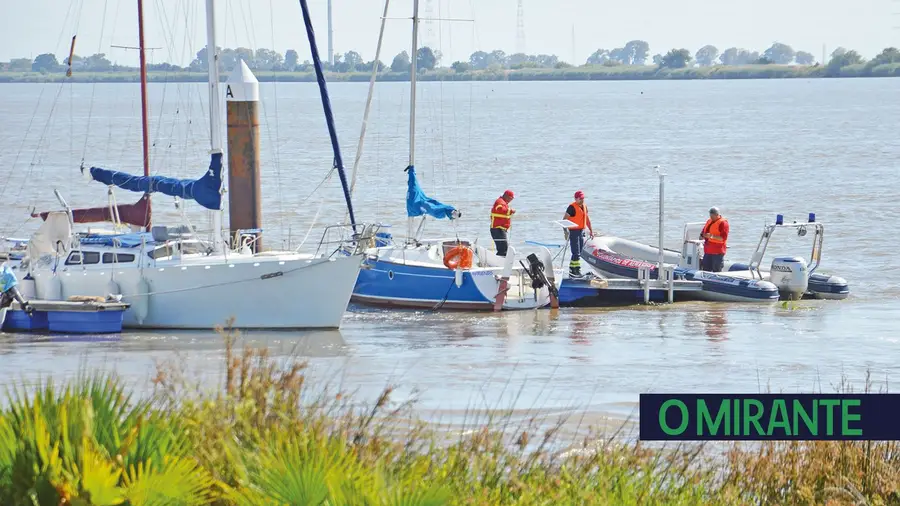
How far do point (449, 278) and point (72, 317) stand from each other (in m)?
6.63

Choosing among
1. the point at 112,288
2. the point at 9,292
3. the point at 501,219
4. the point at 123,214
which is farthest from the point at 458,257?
the point at 9,292

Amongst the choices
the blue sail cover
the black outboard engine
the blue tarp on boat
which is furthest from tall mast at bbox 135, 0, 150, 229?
the black outboard engine

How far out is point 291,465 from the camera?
636 centimetres

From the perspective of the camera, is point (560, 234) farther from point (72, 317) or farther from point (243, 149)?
point (72, 317)

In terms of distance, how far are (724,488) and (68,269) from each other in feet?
53.6

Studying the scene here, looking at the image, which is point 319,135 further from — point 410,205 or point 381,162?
point 410,205

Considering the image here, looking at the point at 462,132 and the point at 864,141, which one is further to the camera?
the point at 462,132

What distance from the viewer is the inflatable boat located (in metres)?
24.4

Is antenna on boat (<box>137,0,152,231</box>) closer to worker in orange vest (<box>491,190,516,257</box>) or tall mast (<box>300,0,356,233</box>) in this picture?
tall mast (<box>300,0,356,233</box>)

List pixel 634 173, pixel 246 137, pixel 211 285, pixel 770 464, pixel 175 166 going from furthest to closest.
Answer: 1. pixel 175 166
2. pixel 634 173
3. pixel 246 137
4. pixel 211 285
5. pixel 770 464

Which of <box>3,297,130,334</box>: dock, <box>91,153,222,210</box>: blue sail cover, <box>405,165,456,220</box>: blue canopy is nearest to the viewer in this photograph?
<box>3,297,130,334</box>: dock

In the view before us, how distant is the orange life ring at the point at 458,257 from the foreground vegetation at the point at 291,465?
14.3 m

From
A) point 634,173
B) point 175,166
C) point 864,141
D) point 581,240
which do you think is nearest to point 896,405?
point 581,240

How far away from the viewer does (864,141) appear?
3381 inches
